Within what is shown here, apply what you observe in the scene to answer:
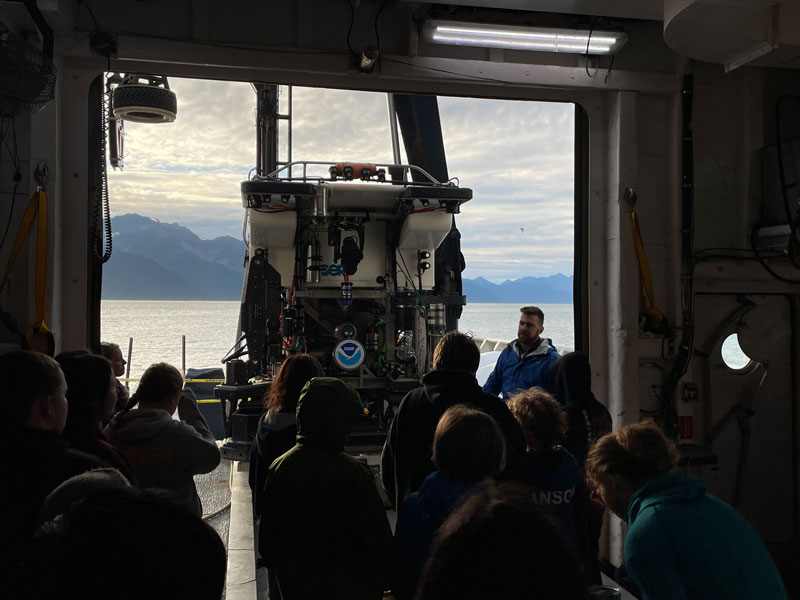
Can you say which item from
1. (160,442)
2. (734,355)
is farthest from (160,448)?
(734,355)

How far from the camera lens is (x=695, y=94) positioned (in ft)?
19.1

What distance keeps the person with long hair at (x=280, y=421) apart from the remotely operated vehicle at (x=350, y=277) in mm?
3275

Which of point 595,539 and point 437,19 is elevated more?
point 437,19

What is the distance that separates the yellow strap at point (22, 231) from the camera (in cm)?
429

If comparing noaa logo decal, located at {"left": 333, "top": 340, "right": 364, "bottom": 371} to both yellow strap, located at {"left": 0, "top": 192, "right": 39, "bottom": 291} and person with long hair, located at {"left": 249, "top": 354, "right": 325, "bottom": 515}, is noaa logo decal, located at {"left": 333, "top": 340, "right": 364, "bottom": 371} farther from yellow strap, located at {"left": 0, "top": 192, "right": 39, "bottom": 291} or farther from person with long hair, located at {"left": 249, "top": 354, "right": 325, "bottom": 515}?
yellow strap, located at {"left": 0, "top": 192, "right": 39, "bottom": 291}

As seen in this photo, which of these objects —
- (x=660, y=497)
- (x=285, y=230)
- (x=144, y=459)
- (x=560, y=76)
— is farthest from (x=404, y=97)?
(x=660, y=497)

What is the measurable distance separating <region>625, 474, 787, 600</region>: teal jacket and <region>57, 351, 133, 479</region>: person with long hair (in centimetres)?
179

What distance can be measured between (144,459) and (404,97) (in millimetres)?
6674

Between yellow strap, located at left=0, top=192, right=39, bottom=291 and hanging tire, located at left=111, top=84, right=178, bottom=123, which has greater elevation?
hanging tire, located at left=111, top=84, right=178, bottom=123

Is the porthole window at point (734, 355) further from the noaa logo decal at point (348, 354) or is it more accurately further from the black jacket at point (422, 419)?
the noaa logo decal at point (348, 354)

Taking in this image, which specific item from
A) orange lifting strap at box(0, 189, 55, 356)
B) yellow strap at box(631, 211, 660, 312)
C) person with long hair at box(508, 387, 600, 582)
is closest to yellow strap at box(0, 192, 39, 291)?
orange lifting strap at box(0, 189, 55, 356)

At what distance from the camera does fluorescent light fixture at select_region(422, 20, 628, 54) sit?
15.9ft

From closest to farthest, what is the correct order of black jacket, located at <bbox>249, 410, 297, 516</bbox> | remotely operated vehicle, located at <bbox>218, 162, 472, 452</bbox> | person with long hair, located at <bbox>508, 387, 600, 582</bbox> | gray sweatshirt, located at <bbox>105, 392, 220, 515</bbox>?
1. person with long hair, located at <bbox>508, 387, 600, 582</bbox>
2. gray sweatshirt, located at <bbox>105, 392, 220, 515</bbox>
3. black jacket, located at <bbox>249, 410, 297, 516</bbox>
4. remotely operated vehicle, located at <bbox>218, 162, 472, 452</bbox>

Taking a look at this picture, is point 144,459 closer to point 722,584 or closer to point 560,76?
point 722,584
